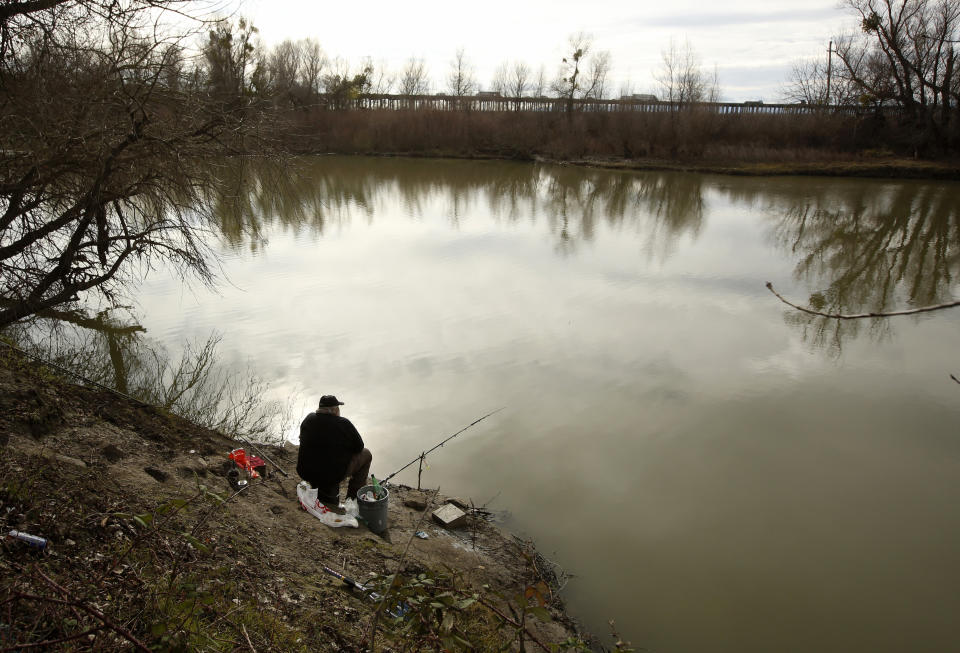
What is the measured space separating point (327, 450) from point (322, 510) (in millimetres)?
426

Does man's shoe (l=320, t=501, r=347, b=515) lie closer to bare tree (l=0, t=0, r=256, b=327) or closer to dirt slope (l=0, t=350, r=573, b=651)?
dirt slope (l=0, t=350, r=573, b=651)

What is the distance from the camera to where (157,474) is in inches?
161

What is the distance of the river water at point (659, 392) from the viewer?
4461 mm

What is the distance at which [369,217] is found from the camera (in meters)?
17.8

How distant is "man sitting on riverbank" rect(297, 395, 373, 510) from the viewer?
4477 mm

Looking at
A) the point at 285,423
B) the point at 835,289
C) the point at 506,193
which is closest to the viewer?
the point at 285,423

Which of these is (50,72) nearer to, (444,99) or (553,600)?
(553,600)

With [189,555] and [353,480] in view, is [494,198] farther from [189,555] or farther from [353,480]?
[189,555]

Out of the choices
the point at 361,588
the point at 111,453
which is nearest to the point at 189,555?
the point at 361,588

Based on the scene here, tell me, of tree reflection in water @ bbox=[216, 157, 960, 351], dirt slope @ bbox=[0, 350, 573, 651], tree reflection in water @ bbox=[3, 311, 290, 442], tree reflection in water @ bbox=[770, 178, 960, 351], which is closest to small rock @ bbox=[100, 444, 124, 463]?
dirt slope @ bbox=[0, 350, 573, 651]

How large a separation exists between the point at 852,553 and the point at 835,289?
8.32 m

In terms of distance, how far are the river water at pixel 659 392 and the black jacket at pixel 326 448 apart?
1163 millimetres

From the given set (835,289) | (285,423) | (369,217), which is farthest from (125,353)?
(835,289)

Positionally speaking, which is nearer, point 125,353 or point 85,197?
point 85,197
